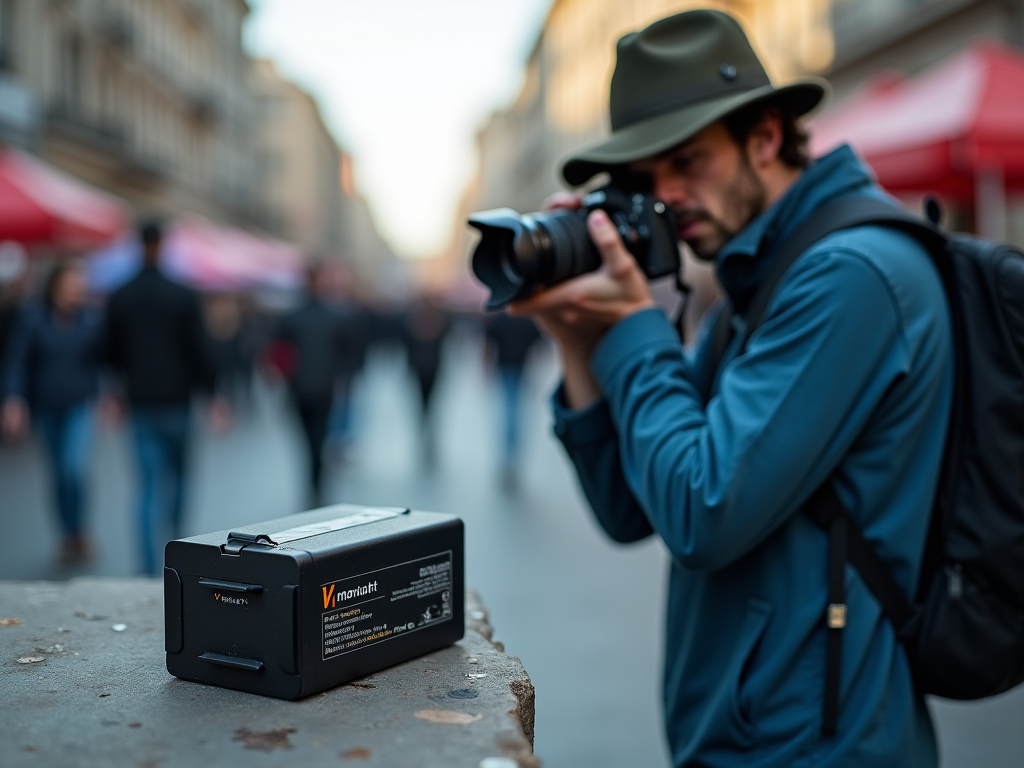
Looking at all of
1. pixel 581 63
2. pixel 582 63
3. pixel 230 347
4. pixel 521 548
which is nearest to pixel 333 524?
pixel 521 548

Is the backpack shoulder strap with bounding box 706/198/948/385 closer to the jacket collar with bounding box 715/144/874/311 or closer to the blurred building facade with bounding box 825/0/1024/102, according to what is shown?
the jacket collar with bounding box 715/144/874/311

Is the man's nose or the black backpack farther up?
the man's nose

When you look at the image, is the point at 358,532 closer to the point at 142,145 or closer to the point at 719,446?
the point at 719,446

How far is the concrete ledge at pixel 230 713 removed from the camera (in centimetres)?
121

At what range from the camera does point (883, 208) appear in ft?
5.71

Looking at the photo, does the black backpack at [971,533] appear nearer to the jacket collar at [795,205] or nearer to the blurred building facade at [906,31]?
the jacket collar at [795,205]

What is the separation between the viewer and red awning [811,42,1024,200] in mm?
5262

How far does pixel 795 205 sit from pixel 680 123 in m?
0.25

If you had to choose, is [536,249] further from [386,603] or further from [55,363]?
[55,363]

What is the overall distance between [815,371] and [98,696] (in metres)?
1.12

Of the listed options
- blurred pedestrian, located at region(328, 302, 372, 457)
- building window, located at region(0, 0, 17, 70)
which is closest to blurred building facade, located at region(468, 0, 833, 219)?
blurred pedestrian, located at region(328, 302, 372, 457)

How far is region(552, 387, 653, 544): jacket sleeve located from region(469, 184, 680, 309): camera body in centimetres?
27

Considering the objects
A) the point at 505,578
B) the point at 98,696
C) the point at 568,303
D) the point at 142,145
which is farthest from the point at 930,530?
the point at 142,145

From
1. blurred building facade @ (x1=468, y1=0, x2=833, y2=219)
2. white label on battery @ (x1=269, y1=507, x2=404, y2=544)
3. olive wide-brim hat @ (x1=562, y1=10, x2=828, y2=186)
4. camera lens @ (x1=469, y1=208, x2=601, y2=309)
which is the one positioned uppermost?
blurred building facade @ (x1=468, y1=0, x2=833, y2=219)
